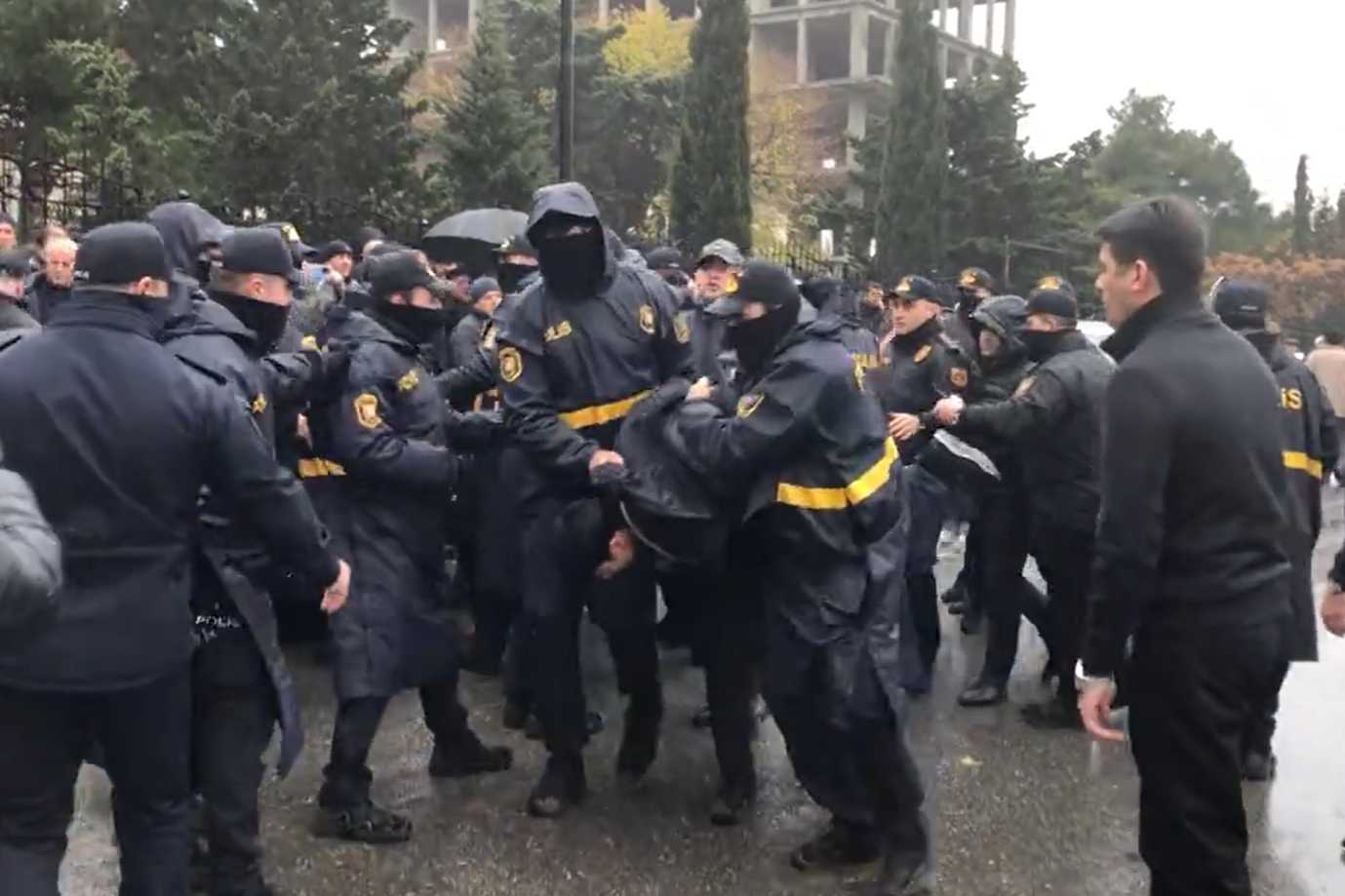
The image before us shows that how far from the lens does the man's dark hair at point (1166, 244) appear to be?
375 cm

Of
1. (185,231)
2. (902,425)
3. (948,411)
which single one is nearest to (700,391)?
(902,425)

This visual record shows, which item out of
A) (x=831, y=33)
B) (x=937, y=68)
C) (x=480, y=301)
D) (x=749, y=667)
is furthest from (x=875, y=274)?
(x=831, y=33)

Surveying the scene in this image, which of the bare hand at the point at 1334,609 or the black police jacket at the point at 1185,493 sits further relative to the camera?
the bare hand at the point at 1334,609

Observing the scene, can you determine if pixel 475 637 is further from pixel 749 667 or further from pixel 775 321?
pixel 775 321

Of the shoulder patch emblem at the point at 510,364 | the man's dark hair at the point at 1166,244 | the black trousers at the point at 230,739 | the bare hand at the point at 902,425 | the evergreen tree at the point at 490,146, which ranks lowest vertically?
the black trousers at the point at 230,739

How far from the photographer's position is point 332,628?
5168mm

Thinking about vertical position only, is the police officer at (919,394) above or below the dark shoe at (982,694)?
above

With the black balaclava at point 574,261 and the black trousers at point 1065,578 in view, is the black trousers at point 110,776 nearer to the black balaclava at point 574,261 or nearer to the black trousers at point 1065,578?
the black balaclava at point 574,261

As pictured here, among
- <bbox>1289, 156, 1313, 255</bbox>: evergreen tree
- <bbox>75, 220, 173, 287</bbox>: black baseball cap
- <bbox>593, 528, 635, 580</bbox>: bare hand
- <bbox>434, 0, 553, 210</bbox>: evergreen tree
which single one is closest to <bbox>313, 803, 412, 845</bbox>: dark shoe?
<bbox>593, 528, 635, 580</bbox>: bare hand

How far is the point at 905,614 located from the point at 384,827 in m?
3.04

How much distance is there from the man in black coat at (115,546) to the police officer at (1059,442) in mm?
3842

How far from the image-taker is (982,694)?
727cm

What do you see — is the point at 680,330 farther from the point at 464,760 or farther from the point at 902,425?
the point at 464,760

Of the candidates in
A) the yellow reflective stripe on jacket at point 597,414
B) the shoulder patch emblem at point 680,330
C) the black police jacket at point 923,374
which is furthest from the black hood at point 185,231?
the black police jacket at point 923,374
